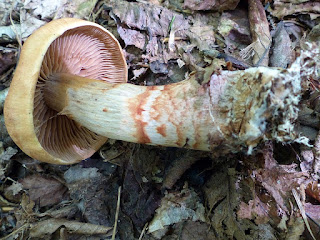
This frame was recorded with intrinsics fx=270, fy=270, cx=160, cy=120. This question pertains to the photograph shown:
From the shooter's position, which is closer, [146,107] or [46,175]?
[146,107]

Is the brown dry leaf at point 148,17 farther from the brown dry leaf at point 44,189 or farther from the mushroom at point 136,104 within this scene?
the brown dry leaf at point 44,189

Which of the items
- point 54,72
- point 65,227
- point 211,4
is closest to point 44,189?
point 65,227

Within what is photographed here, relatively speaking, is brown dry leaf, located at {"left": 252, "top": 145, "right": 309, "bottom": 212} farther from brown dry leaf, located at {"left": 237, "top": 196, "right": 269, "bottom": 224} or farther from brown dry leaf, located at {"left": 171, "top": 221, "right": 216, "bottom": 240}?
brown dry leaf, located at {"left": 171, "top": 221, "right": 216, "bottom": 240}

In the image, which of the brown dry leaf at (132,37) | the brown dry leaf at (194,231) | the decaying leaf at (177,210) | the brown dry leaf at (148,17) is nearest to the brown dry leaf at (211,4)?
the brown dry leaf at (148,17)

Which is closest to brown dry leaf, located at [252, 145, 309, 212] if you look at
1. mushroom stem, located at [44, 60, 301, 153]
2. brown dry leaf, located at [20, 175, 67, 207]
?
mushroom stem, located at [44, 60, 301, 153]

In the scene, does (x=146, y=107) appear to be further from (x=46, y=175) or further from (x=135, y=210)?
(x=46, y=175)

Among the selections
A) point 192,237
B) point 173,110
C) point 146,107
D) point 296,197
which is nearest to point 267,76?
point 173,110

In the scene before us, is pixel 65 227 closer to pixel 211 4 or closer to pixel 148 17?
pixel 148 17

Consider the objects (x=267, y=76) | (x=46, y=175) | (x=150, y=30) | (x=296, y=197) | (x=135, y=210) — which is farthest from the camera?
(x=150, y=30)
